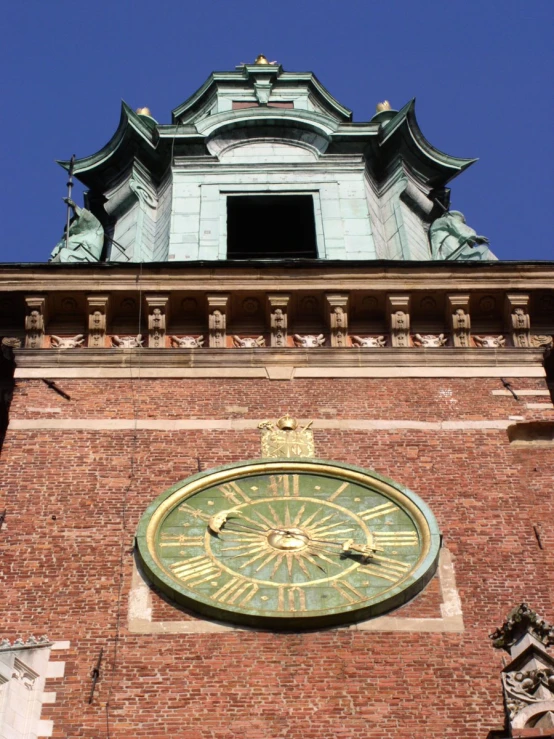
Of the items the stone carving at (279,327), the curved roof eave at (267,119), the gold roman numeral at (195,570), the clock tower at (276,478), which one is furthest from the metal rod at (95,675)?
the curved roof eave at (267,119)

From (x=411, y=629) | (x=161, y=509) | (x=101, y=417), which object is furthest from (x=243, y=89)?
(x=411, y=629)

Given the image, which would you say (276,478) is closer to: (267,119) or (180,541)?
(180,541)

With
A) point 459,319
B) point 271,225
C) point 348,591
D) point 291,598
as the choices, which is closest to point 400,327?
point 459,319

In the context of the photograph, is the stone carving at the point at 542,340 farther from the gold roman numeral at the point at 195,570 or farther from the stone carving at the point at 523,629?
the stone carving at the point at 523,629

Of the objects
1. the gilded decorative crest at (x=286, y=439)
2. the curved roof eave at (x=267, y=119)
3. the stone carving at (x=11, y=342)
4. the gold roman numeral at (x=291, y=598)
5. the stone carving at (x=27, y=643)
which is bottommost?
the stone carving at (x=27, y=643)

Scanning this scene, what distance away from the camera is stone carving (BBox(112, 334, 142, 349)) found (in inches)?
764

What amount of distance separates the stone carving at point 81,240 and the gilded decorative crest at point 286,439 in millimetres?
4946

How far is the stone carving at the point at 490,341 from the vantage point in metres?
19.5

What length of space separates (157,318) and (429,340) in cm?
321

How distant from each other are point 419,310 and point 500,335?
1001 millimetres

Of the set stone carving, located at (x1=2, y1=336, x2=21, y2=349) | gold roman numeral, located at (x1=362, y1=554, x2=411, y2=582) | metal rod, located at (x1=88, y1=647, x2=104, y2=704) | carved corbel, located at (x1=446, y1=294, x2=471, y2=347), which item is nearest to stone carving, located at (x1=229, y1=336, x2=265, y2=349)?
carved corbel, located at (x1=446, y1=294, x2=471, y2=347)

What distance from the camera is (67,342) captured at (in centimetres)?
1941

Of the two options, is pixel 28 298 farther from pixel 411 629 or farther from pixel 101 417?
pixel 411 629

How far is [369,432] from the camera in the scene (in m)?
17.8
